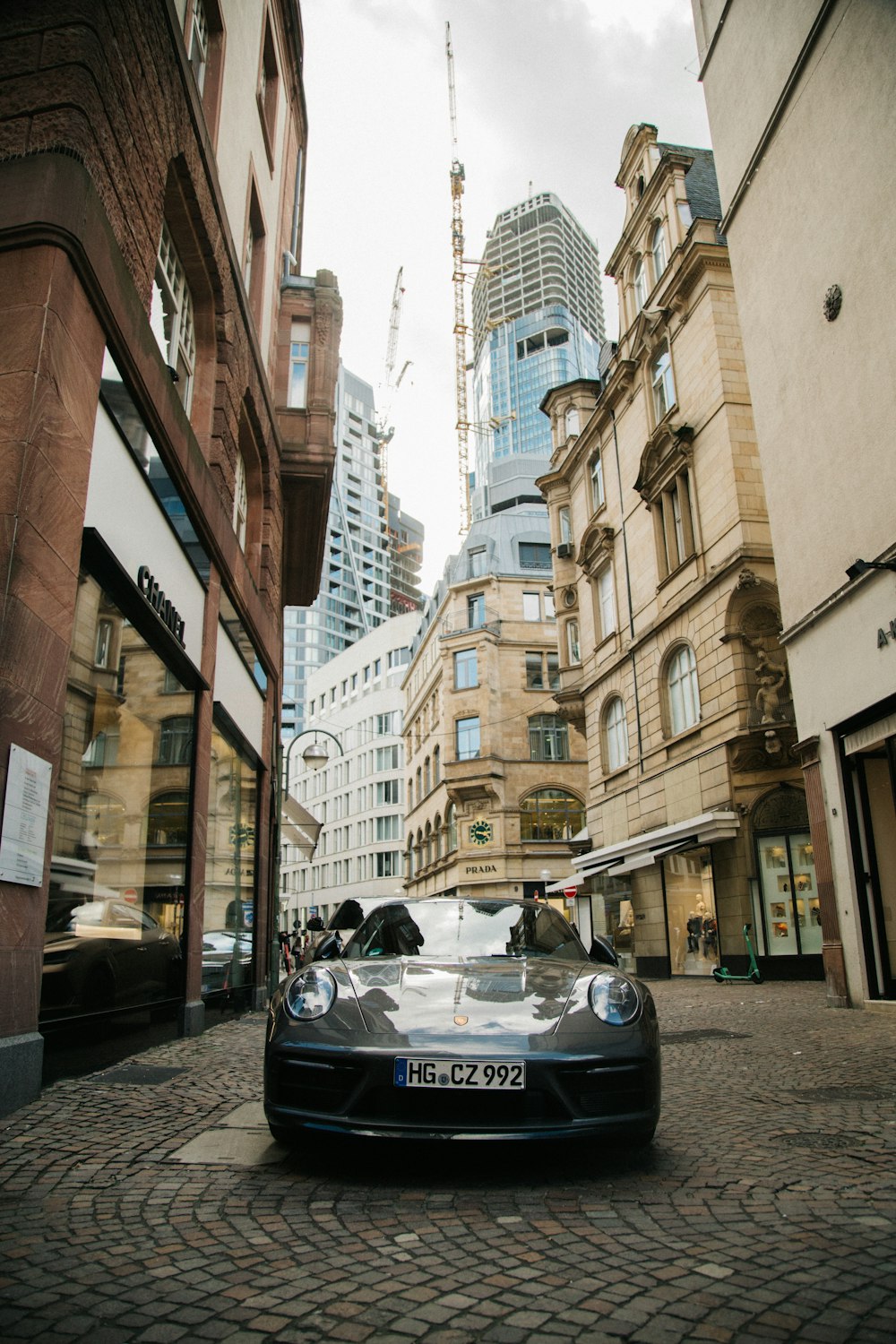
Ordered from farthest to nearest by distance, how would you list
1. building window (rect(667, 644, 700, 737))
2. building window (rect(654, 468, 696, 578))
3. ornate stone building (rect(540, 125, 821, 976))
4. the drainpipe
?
the drainpipe, building window (rect(654, 468, 696, 578)), building window (rect(667, 644, 700, 737)), ornate stone building (rect(540, 125, 821, 976))

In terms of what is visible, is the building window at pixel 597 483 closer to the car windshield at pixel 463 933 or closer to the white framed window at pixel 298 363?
the white framed window at pixel 298 363

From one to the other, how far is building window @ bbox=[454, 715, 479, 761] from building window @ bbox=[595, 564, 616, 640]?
19.1 m

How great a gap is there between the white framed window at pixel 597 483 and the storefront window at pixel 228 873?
60.4ft

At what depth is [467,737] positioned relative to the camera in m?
48.5

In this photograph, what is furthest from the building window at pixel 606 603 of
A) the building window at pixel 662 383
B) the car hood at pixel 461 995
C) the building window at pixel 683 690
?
the car hood at pixel 461 995

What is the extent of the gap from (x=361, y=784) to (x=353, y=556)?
333 feet

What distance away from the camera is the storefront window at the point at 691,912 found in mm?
21391

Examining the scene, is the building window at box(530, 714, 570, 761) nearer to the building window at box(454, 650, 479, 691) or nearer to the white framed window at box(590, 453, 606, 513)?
the building window at box(454, 650, 479, 691)

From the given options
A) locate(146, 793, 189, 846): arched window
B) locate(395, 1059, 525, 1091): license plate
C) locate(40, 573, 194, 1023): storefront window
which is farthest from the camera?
locate(146, 793, 189, 846): arched window

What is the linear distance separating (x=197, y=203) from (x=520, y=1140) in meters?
10.4

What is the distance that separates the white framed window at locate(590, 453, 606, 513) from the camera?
1183 inches

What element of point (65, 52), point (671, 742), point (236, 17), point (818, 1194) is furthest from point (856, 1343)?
point (671, 742)

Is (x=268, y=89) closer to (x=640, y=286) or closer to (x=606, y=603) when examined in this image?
(x=640, y=286)

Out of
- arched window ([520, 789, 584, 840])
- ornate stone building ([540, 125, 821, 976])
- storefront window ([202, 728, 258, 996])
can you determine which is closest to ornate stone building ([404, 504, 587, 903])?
arched window ([520, 789, 584, 840])
